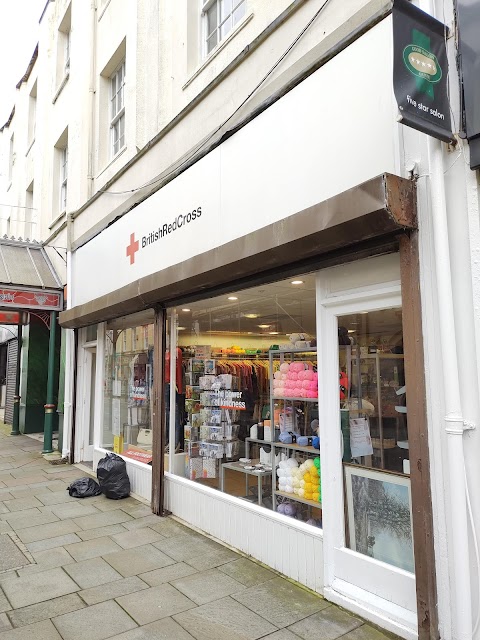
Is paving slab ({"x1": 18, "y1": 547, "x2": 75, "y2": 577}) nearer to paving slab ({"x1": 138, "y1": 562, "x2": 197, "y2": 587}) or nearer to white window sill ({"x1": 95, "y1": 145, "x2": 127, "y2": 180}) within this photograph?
paving slab ({"x1": 138, "y1": 562, "x2": 197, "y2": 587})

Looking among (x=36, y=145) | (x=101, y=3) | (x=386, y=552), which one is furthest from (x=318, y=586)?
(x=36, y=145)

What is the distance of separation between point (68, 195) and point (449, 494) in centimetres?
1030

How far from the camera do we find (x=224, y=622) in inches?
141

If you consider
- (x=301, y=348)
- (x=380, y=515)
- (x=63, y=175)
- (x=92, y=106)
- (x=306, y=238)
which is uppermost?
(x=92, y=106)

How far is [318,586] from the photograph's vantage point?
3992 mm

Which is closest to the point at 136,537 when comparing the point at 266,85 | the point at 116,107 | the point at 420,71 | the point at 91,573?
the point at 91,573

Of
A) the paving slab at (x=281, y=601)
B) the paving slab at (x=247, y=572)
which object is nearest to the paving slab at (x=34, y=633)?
the paving slab at (x=281, y=601)

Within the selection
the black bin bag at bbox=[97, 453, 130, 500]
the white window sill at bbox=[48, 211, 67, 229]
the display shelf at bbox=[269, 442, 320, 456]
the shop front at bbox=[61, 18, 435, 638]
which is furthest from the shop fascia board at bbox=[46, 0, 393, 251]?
the black bin bag at bbox=[97, 453, 130, 500]

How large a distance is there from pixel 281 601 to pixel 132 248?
202 inches

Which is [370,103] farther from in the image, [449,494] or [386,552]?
[386,552]

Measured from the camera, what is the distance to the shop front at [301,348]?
3441mm

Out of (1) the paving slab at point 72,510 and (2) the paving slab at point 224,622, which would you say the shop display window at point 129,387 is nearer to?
(1) the paving slab at point 72,510

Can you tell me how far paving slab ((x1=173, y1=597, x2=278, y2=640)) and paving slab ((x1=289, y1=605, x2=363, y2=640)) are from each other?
0.69 feet

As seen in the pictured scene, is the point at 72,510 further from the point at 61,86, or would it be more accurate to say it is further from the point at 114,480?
the point at 61,86
